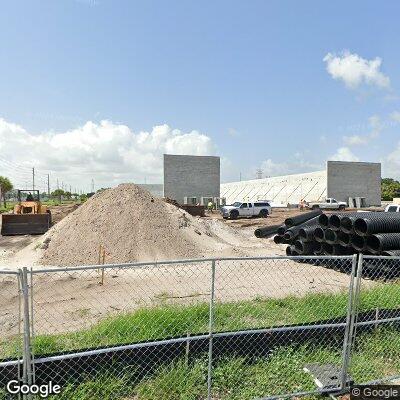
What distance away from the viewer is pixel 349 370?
16.2 feet

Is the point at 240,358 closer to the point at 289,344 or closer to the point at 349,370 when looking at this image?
the point at 289,344

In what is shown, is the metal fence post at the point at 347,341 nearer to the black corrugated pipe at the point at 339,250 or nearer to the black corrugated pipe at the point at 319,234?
the black corrugated pipe at the point at 339,250

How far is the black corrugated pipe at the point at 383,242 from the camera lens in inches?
439

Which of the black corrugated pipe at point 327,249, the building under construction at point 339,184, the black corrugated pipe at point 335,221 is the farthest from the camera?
the building under construction at point 339,184

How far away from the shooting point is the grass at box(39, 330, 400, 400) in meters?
4.32

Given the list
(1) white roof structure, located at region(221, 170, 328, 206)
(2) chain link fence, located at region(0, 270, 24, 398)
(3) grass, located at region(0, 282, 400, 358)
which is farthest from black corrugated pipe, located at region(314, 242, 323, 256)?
(1) white roof structure, located at region(221, 170, 328, 206)

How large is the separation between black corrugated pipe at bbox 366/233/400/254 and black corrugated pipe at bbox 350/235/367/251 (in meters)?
0.19

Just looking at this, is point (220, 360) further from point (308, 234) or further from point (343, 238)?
point (308, 234)

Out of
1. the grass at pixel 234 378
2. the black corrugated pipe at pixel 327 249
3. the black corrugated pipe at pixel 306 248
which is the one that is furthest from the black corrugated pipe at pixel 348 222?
the grass at pixel 234 378

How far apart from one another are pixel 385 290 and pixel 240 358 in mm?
5156

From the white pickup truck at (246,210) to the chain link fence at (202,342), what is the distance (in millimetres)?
28182

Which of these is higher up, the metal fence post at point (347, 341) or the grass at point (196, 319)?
the metal fence post at point (347, 341)

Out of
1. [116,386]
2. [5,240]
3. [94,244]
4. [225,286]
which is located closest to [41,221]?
[5,240]

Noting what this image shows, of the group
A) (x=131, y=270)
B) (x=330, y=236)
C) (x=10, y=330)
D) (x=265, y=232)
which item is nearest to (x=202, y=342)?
(x=10, y=330)
